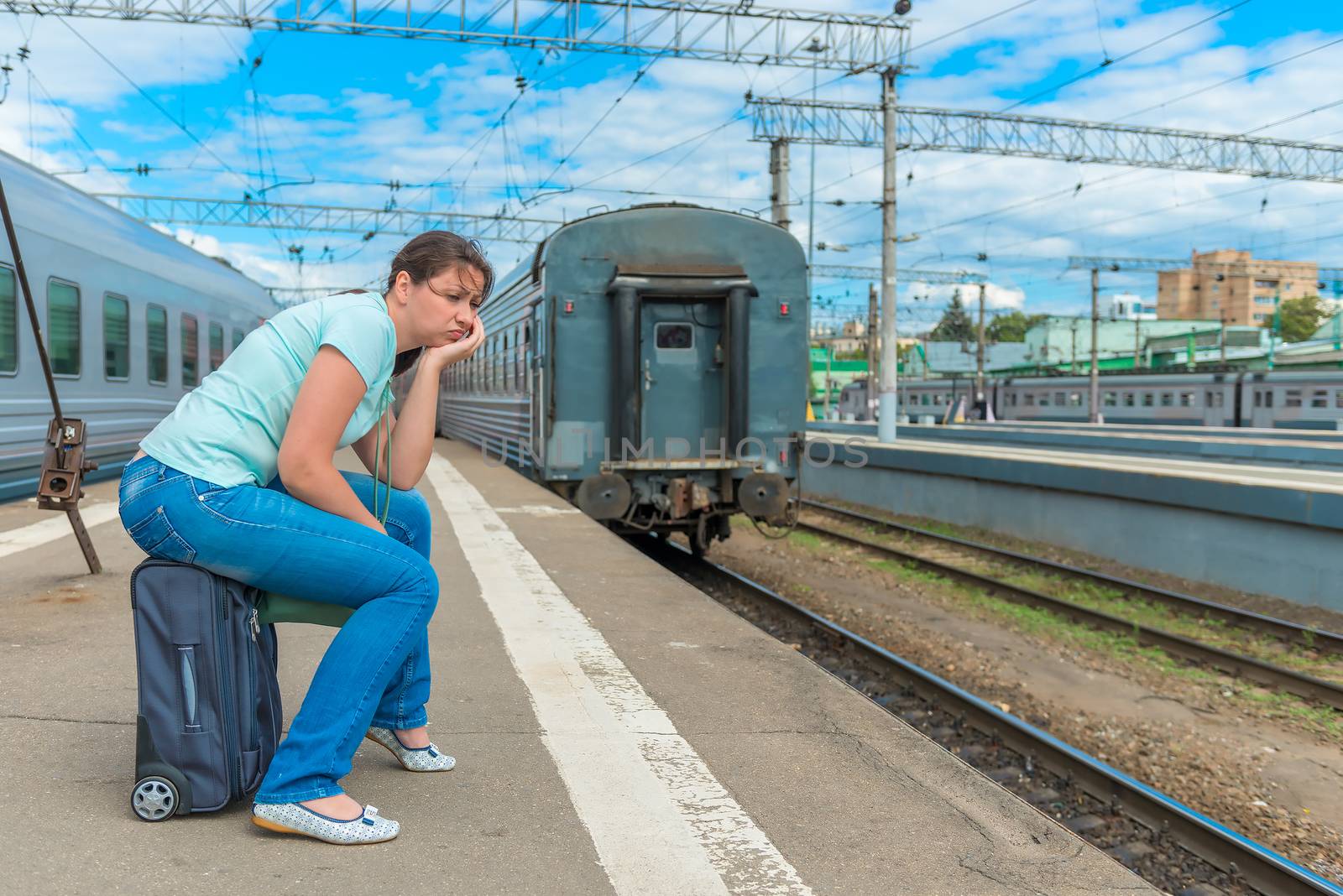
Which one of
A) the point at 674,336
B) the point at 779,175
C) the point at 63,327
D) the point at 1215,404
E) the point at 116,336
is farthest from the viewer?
the point at 1215,404

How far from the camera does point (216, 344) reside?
16.3 metres

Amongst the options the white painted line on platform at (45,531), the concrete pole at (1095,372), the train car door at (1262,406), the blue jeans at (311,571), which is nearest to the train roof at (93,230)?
the white painted line on platform at (45,531)

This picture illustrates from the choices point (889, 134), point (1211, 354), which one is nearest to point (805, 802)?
point (889, 134)

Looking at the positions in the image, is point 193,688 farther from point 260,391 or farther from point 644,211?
point 644,211

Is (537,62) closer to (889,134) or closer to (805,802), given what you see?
(889,134)

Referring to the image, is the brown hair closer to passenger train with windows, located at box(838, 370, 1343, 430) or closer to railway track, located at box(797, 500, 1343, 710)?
railway track, located at box(797, 500, 1343, 710)

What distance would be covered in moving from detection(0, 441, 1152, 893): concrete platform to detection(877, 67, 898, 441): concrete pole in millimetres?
16094

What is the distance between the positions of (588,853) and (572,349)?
7.74m

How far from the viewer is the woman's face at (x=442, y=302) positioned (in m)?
2.88

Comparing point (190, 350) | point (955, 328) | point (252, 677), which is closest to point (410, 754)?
point (252, 677)

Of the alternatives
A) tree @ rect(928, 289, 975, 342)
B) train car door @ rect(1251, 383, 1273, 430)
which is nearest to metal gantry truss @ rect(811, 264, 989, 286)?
train car door @ rect(1251, 383, 1273, 430)

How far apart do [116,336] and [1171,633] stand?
423 inches

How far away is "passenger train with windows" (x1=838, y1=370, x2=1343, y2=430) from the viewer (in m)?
31.8

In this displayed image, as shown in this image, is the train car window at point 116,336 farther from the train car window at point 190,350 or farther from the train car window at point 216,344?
the train car window at point 216,344
